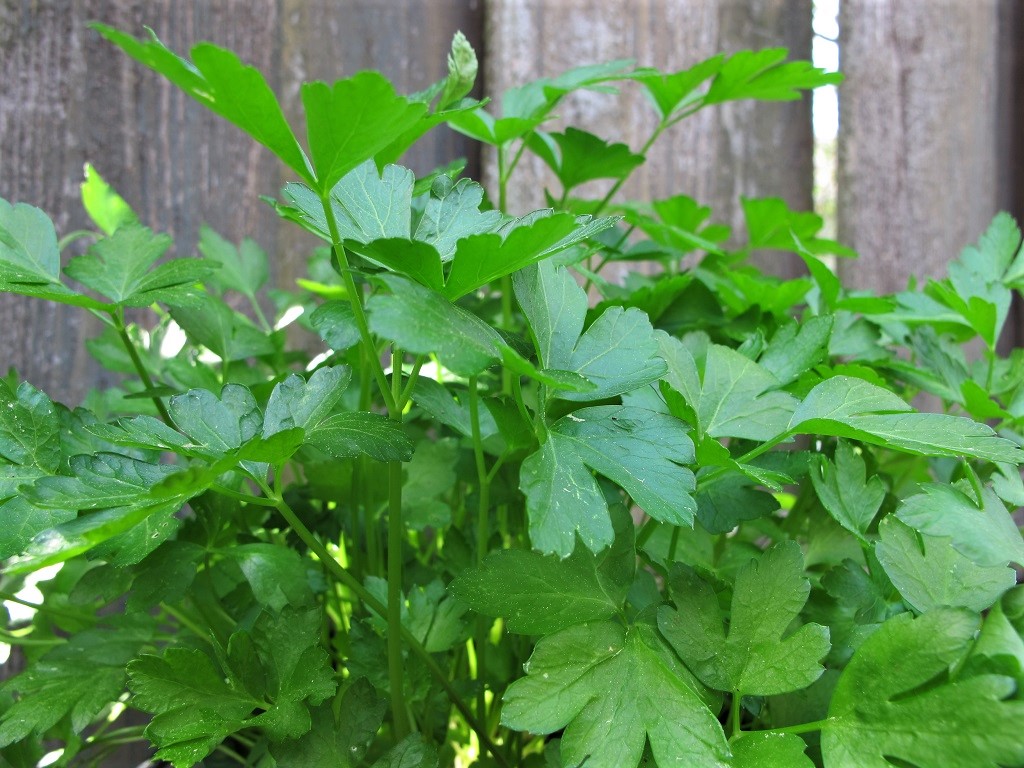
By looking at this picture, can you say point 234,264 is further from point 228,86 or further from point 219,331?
point 228,86

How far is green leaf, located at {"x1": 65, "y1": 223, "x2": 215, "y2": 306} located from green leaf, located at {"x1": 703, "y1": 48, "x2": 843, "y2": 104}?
483 mm

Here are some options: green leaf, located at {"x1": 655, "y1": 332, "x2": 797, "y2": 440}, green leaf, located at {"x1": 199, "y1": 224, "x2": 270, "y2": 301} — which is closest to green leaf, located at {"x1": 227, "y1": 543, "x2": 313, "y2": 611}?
green leaf, located at {"x1": 655, "y1": 332, "x2": 797, "y2": 440}

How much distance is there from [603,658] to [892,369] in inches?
16.5

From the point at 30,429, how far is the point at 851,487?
1.71 ft

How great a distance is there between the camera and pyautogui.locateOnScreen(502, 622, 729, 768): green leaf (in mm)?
386

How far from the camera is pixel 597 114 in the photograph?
1182 mm

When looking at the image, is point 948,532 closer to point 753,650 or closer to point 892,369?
point 753,650

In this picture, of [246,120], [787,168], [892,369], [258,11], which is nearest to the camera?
[246,120]

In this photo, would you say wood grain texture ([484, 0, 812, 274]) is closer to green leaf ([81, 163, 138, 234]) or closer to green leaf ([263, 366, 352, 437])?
green leaf ([81, 163, 138, 234])

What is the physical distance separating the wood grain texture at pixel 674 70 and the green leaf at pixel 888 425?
0.78m

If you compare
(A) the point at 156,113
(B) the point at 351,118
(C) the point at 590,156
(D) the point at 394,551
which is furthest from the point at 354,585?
(A) the point at 156,113

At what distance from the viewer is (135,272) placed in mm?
601

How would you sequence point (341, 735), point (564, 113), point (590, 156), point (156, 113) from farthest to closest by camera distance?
point (564, 113)
point (156, 113)
point (590, 156)
point (341, 735)

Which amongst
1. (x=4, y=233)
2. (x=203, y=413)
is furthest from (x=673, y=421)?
(x=4, y=233)
